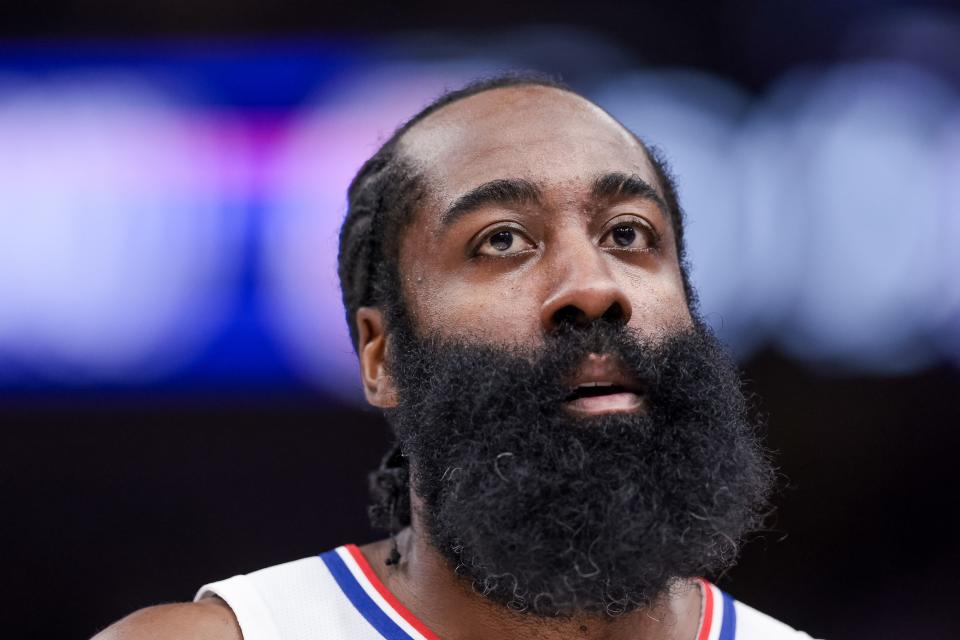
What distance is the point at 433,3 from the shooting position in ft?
15.7

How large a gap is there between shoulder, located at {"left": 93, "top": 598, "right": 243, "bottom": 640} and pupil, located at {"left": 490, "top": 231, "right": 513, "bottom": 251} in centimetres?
99

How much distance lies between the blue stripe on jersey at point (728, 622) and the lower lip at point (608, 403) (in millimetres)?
708

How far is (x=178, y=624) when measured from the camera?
2.43 meters

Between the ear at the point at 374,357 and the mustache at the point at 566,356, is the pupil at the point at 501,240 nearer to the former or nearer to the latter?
the mustache at the point at 566,356

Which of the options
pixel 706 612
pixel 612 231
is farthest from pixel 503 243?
pixel 706 612

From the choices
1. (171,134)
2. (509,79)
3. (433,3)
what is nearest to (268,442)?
(171,134)

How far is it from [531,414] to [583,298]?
0.86 feet

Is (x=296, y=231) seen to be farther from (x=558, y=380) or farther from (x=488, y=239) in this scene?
(x=558, y=380)

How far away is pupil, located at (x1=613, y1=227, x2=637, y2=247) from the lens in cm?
269

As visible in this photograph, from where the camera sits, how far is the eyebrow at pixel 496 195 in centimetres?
264

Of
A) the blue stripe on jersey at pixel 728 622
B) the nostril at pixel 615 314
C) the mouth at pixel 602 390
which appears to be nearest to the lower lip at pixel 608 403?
the mouth at pixel 602 390

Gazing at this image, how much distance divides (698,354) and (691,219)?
2.16 m

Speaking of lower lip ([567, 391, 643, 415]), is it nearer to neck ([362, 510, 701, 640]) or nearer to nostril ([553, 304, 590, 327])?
nostril ([553, 304, 590, 327])

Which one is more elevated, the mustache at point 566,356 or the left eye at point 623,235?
the left eye at point 623,235
